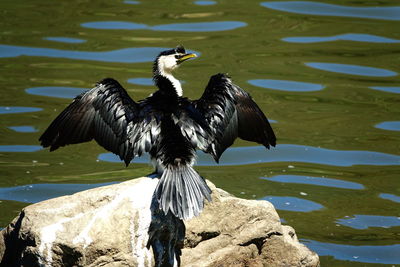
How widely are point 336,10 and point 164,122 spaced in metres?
8.31

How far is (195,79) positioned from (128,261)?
5.98 m

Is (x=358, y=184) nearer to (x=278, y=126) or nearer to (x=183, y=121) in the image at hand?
(x=278, y=126)

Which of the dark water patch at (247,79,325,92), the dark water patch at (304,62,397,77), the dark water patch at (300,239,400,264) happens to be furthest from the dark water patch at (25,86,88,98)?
the dark water patch at (300,239,400,264)

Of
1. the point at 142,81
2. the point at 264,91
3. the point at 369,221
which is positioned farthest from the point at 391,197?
the point at 142,81

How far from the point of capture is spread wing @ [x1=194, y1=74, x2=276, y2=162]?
6.80 m

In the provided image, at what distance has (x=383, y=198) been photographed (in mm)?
8812

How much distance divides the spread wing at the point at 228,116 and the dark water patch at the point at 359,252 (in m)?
1.14

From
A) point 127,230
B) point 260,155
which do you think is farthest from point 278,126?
point 127,230

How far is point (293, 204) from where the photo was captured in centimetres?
867

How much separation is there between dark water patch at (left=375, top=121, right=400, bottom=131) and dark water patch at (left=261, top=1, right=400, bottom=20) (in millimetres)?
3728

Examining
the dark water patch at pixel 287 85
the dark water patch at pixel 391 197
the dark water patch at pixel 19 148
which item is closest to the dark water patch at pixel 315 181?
the dark water patch at pixel 391 197

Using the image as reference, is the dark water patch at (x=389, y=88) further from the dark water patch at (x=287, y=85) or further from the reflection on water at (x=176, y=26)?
the reflection on water at (x=176, y=26)

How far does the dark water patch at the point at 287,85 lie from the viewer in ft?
37.9

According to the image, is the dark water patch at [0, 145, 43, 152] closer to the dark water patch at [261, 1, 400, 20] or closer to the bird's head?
the bird's head
